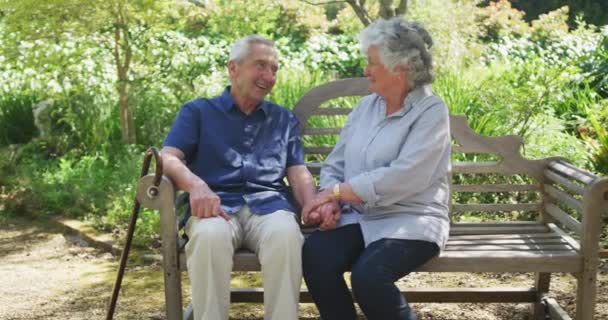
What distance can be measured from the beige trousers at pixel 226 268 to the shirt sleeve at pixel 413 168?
335mm

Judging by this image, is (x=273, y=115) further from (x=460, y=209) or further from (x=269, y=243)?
(x=460, y=209)

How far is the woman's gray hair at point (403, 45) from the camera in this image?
115 inches

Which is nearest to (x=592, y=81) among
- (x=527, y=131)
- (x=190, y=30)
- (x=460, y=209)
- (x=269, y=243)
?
(x=527, y=131)

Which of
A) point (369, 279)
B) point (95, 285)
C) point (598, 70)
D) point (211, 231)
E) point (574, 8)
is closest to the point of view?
point (369, 279)

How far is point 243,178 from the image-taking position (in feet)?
10.2

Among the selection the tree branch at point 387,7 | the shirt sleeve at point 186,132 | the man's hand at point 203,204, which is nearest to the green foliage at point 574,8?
the tree branch at point 387,7

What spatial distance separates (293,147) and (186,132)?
1.51 feet

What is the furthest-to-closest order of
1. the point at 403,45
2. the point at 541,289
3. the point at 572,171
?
the point at 541,289
the point at 572,171
the point at 403,45

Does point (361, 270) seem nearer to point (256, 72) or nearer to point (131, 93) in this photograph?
point (256, 72)

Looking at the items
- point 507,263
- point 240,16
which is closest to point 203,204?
point 507,263

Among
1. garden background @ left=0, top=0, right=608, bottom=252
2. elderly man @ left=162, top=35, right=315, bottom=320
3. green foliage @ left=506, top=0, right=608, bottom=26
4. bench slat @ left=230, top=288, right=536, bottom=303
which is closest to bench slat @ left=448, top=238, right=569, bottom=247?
bench slat @ left=230, top=288, right=536, bottom=303

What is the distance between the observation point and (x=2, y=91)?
24.1 feet

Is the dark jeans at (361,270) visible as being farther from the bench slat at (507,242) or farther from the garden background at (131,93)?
the garden background at (131,93)

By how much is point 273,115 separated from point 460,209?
3.06 feet
